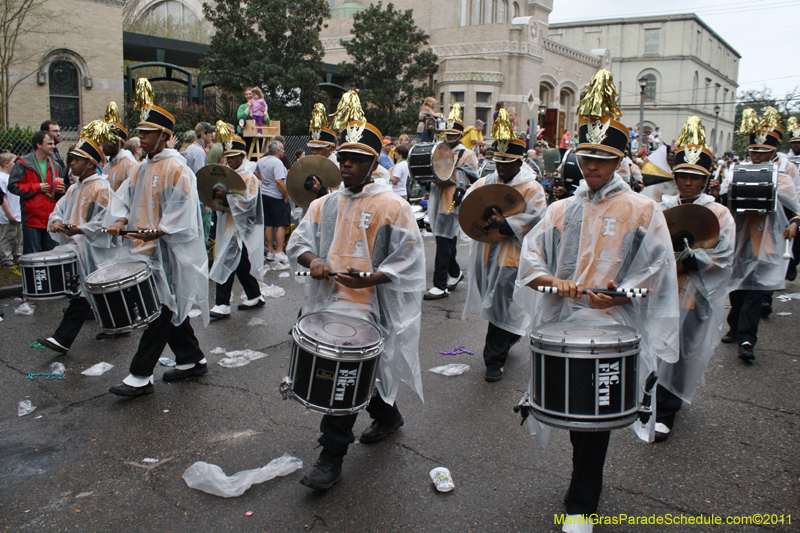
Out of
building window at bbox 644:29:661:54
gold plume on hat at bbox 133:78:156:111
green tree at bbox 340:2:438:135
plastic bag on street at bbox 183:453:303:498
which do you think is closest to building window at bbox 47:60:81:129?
green tree at bbox 340:2:438:135

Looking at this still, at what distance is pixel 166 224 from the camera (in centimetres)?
489

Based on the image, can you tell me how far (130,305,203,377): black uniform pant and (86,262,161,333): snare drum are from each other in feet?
0.76

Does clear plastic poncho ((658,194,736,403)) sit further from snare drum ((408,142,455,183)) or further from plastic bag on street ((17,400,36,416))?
plastic bag on street ((17,400,36,416))

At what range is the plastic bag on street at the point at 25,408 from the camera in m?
4.51

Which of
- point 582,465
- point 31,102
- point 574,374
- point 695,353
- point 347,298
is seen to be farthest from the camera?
point 31,102

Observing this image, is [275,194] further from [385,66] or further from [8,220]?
[385,66]

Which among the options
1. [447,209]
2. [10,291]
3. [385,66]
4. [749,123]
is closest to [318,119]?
[447,209]

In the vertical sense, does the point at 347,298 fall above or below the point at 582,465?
above

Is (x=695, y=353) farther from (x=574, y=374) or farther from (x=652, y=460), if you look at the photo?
(x=574, y=374)

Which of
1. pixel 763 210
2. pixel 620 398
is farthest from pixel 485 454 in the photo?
pixel 763 210

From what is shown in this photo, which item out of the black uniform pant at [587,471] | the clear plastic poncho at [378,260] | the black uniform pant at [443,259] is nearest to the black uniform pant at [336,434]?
the clear plastic poncho at [378,260]

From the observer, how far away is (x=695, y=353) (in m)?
4.31

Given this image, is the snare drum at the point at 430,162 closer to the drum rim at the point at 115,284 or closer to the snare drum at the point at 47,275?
the snare drum at the point at 47,275

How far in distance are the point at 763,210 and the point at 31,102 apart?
1818 centimetres
